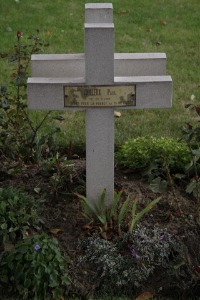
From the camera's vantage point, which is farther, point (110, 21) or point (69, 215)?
point (69, 215)

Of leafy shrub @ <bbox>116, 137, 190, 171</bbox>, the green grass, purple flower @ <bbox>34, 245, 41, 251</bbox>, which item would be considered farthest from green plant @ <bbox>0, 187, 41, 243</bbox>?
the green grass

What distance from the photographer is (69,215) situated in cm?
447

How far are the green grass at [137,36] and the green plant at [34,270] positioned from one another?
179cm

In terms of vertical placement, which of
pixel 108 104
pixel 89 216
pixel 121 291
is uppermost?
pixel 108 104

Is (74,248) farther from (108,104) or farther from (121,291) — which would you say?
(108,104)

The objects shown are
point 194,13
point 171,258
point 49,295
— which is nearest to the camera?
point 49,295

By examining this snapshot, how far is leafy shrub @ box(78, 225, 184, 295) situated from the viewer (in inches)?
159

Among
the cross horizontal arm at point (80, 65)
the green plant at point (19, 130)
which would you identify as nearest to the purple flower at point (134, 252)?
the cross horizontal arm at point (80, 65)

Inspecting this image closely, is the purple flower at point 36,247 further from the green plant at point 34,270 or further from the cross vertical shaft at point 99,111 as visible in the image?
the cross vertical shaft at point 99,111

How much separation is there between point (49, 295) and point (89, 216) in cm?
62

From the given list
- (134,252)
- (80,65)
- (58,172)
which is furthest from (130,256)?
(80,65)

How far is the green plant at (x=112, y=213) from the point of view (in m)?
4.23

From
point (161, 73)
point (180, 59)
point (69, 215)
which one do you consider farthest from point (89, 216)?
point (180, 59)

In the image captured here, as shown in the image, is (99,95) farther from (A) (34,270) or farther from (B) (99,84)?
(A) (34,270)
